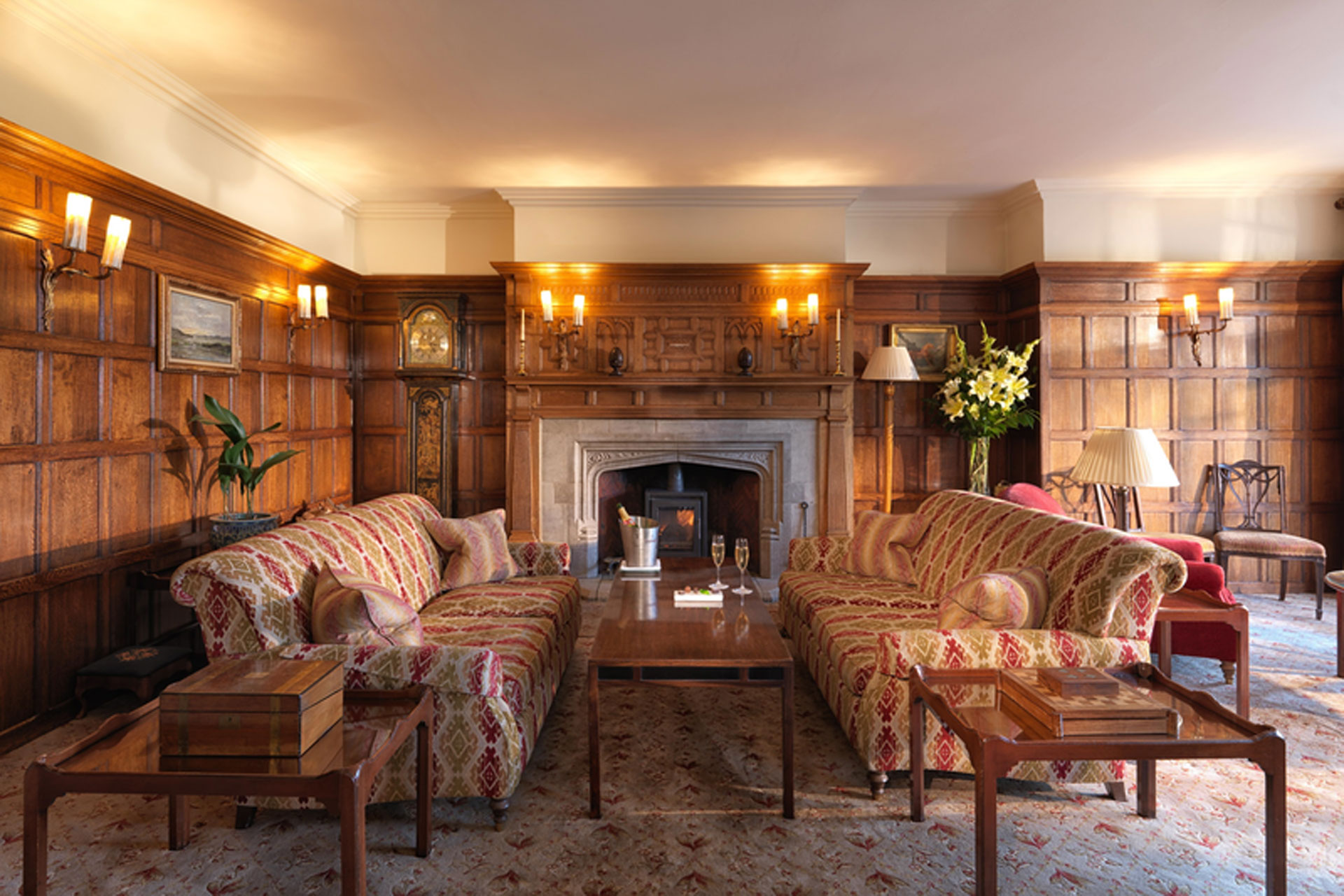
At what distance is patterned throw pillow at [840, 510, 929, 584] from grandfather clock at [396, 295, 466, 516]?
3.49 metres

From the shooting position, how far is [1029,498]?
419cm

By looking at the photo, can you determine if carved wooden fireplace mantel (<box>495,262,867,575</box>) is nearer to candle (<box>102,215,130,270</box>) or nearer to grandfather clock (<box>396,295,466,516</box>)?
grandfather clock (<box>396,295,466,516</box>)

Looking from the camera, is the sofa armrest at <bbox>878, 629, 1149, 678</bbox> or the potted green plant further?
the potted green plant

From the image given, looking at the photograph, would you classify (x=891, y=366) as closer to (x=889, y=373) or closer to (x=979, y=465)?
(x=889, y=373)

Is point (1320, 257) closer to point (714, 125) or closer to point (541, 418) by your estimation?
point (714, 125)

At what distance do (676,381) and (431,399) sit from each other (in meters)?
2.07

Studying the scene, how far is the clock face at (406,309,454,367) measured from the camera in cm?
591

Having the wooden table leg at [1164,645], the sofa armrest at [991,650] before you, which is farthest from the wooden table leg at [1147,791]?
the wooden table leg at [1164,645]

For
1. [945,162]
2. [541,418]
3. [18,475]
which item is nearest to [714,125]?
[945,162]

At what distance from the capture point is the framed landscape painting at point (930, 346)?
19.6 feet

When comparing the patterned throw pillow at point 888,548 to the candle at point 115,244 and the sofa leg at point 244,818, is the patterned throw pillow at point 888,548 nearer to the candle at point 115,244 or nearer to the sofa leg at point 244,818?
the sofa leg at point 244,818

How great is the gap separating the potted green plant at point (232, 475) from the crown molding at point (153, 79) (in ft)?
5.26

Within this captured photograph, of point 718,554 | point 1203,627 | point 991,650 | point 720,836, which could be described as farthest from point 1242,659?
point 720,836

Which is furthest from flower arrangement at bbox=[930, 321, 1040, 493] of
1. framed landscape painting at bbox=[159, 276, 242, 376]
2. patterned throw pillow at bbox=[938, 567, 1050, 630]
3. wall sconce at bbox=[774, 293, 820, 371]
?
framed landscape painting at bbox=[159, 276, 242, 376]
